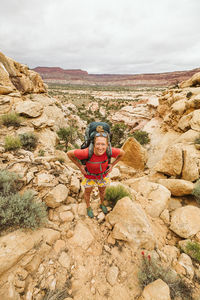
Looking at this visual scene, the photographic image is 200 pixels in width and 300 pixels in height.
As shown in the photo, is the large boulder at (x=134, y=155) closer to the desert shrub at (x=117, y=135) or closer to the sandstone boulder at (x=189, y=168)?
the sandstone boulder at (x=189, y=168)

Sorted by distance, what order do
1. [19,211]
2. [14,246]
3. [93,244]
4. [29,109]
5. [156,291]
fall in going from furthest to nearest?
1. [29,109]
2. [93,244]
3. [19,211]
4. [14,246]
5. [156,291]

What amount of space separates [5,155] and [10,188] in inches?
63.3

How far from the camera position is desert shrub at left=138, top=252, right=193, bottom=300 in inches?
68.3

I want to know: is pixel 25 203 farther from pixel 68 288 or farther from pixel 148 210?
pixel 148 210

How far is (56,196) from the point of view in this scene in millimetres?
2760

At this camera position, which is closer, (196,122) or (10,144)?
(10,144)

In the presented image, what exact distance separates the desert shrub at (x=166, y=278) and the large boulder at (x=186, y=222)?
100cm

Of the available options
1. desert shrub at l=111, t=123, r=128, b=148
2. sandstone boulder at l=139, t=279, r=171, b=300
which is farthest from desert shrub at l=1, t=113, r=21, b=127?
desert shrub at l=111, t=123, r=128, b=148

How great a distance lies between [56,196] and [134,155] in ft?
18.8

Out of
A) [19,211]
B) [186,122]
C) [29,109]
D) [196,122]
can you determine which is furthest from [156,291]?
[29,109]

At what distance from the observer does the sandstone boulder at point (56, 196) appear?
8.80 feet

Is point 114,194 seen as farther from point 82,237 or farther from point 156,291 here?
point 156,291

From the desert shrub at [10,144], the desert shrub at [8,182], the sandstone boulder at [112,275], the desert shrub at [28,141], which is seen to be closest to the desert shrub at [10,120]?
the desert shrub at [28,141]

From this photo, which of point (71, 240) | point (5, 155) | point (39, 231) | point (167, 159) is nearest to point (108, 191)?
point (71, 240)
